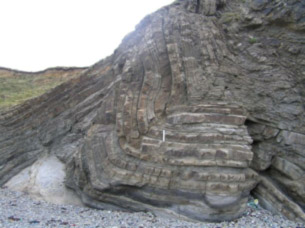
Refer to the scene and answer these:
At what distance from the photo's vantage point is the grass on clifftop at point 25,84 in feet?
44.9

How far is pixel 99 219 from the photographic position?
6.60 metres

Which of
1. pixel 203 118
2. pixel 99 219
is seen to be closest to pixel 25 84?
pixel 99 219

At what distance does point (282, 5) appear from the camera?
807 centimetres

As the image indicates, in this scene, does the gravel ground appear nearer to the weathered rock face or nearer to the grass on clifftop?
the weathered rock face

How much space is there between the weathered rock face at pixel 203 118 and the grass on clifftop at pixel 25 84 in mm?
5885

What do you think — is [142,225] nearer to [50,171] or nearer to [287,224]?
[287,224]

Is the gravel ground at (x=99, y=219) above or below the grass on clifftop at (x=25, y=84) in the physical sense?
below

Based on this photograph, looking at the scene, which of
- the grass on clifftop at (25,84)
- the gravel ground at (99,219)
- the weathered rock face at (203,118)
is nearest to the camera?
the gravel ground at (99,219)

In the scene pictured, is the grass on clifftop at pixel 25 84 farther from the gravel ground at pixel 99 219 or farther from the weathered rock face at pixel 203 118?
the gravel ground at pixel 99 219

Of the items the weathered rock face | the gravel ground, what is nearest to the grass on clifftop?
the weathered rock face

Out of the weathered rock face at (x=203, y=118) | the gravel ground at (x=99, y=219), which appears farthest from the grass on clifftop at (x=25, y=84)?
the gravel ground at (x=99, y=219)

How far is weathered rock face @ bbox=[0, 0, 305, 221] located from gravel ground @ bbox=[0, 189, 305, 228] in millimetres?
280

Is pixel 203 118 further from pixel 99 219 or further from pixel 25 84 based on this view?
pixel 25 84

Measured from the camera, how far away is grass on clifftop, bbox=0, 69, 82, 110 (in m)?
13.7
